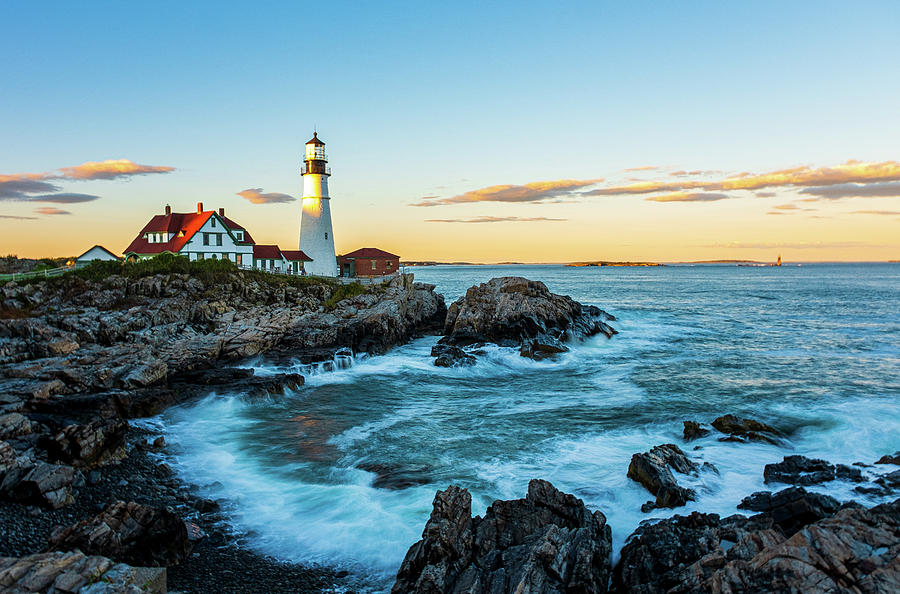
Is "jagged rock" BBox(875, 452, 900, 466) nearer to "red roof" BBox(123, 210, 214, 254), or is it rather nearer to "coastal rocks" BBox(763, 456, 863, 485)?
"coastal rocks" BBox(763, 456, 863, 485)

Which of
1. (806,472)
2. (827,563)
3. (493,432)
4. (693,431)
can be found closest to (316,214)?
(493,432)

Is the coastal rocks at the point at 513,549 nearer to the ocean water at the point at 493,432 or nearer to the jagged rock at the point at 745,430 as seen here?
the ocean water at the point at 493,432

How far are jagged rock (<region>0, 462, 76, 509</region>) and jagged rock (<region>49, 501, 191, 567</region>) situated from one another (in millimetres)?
2501

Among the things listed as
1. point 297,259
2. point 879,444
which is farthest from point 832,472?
point 297,259

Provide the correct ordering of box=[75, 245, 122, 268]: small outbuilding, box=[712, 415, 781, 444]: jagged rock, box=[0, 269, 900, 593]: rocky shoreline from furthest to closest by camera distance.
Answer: box=[75, 245, 122, 268]: small outbuilding → box=[712, 415, 781, 444]: jagged rock → box=[0, 269, 900, 593]: rocky shoreline

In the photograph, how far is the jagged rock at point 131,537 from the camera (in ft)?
28.0

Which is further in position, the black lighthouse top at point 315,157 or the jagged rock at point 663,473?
the black lighthouse top at point 315,157

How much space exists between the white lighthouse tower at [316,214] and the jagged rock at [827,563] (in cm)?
4666

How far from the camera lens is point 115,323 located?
26938 millimetres

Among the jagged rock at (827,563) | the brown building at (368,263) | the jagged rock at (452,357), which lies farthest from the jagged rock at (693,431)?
the brown building at (368,263)

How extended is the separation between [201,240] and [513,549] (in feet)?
135

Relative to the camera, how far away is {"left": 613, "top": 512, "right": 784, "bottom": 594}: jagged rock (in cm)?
743

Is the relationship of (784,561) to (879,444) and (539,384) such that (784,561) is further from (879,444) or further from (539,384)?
(539,384)

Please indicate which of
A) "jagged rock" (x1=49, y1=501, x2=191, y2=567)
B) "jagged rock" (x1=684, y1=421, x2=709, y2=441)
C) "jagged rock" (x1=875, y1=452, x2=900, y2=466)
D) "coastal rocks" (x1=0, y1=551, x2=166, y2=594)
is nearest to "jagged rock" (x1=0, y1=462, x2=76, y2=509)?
"jagged rock" (x1=49, y1=501, x2=191, y2=567)
